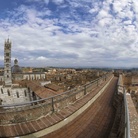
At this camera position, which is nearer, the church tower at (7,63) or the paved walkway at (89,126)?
the paved walkway at (89,126)

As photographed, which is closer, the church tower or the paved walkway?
the paved walkway

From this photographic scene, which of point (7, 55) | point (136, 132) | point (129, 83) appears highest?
point (7, 55)

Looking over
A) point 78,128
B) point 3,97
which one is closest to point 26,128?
point 78,128

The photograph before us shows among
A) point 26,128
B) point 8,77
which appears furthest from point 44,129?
point 8,77

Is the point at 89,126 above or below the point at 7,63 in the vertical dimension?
below

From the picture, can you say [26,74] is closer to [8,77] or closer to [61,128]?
[8,77]

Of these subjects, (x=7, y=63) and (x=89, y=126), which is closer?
(x=89, y=126)

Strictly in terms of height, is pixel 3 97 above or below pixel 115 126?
below

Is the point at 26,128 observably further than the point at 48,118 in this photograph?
No

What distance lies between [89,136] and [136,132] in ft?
6.79

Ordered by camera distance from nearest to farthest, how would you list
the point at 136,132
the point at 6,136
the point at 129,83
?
the point at 136,132, the point at 6,136, the point at 129,83

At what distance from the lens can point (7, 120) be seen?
16.3 ft

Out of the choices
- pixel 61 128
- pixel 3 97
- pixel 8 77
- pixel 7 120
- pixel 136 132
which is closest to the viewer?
pixel 136 132

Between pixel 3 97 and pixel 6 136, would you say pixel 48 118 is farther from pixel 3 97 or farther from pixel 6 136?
pixel 3 97
